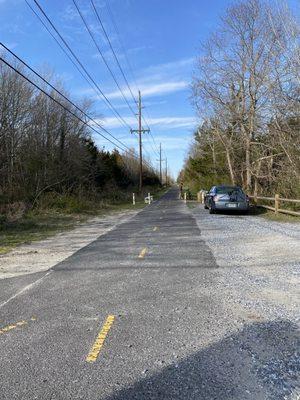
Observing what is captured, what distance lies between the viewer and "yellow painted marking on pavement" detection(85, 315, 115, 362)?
4586mm

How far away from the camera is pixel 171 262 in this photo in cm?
986

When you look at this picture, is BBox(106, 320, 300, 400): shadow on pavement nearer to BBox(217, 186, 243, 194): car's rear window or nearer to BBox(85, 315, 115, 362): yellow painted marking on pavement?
BBox(85, 315, 115, 362): yellow painted marking on pavement

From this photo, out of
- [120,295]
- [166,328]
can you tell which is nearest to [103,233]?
[120,295]

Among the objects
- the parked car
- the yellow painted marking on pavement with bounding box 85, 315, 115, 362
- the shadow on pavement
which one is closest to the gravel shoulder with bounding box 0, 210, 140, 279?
the yellow painted marking on pavement with bounding box 85, 315, 115, 362

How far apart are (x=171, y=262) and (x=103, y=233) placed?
7117 millimetres

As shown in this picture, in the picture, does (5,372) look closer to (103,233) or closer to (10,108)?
(103,233)

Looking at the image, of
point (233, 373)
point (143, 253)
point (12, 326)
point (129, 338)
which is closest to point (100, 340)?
point (129, 338)

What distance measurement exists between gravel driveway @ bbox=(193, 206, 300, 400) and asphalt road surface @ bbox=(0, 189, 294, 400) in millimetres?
114

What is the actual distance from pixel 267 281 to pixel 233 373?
12.7 ft

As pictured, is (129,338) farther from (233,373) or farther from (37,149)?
(37,149)

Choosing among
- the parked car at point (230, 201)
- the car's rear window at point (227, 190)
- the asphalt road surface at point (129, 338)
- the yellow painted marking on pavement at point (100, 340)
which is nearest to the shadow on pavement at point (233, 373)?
Result: the asphalt road surface at point (129, 338)

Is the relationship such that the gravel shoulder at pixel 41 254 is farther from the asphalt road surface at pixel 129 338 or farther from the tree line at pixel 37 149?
the tree line at pixel 37 149

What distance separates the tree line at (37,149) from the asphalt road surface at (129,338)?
17709 mm

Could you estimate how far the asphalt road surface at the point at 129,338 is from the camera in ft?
12.9
